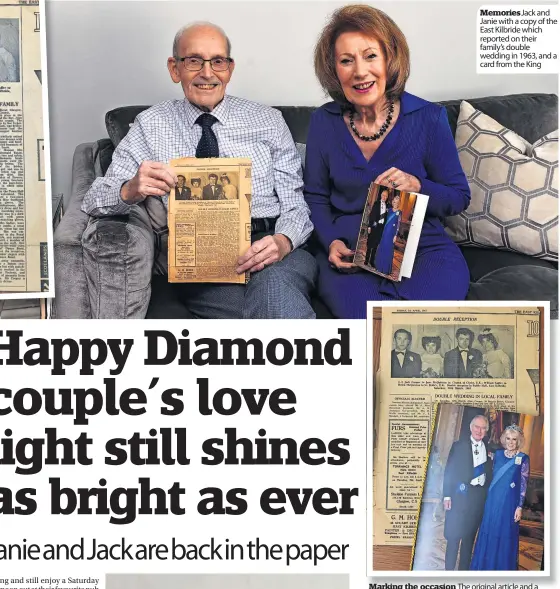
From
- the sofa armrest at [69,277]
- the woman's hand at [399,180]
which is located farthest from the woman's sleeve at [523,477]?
the sofa armrest at [69,277]

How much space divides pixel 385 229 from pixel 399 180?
0.12 metres

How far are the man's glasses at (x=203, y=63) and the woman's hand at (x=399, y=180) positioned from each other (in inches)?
17.5

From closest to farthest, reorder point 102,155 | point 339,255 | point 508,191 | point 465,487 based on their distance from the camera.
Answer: point 465,487, point 339,255, point 508,191, point 102,155

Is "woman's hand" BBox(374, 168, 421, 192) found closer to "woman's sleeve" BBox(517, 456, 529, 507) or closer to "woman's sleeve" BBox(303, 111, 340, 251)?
"woman's sleeve" BBox(303, 111, 340, 251)

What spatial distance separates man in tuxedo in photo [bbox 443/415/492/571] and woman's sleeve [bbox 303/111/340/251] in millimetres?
559

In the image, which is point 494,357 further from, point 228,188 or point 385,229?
point 228,188

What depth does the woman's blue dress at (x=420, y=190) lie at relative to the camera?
1.92 meters

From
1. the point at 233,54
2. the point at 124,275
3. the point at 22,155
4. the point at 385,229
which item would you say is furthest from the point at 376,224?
the point at 22,155

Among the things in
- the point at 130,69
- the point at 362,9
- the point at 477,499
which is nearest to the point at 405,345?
the point at 477,499

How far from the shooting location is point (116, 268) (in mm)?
1879

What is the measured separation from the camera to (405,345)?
187 centimetres

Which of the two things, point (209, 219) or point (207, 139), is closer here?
point (209, 219)

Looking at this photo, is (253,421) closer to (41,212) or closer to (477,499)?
(477,499)

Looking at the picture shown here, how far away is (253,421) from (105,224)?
0.54 meters
